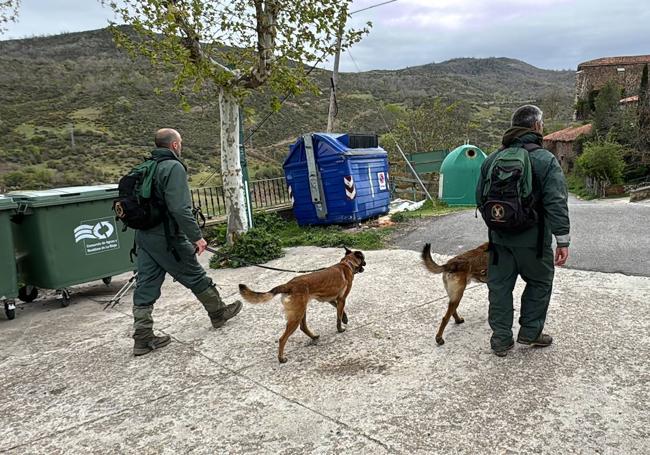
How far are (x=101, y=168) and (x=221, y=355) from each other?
19.1 meters

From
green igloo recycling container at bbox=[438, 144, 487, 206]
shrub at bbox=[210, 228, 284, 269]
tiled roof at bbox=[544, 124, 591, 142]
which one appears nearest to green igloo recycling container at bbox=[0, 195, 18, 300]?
shrub at bbox=[210, 228, 284, 269]

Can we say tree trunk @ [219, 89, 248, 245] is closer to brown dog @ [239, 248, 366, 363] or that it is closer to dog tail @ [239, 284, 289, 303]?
brown dog @ [239, 248, 366, 363]

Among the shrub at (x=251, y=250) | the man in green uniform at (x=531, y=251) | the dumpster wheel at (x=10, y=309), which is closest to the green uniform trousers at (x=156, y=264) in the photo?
the dumpster wheel at (x=10, y=309)

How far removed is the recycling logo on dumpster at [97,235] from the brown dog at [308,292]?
320cm

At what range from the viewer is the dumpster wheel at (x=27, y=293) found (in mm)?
6305

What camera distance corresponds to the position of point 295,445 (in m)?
2.60

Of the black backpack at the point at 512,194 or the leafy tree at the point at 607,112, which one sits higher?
the leafy tree at the point at 607,112

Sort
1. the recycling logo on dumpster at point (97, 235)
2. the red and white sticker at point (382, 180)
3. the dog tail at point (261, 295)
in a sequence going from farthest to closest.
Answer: the red and white sticker at point (382, 180), the recycling logo on dumpster at point (97, 235), the dog tail at point (261, 295)

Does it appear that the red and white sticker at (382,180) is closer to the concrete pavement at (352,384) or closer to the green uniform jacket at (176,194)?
the concrete pavement at (352,384)

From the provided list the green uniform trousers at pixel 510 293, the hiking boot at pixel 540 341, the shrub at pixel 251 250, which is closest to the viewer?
the green uniform trousers at pixel 510 293

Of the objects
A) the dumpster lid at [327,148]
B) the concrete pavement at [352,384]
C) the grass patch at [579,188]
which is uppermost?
the dumpster lid at [327,148]

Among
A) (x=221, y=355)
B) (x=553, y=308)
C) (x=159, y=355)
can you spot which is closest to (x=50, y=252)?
(x=159, y=355)

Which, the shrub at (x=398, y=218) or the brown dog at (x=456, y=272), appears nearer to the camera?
the brown dog at (x=456, y=272)

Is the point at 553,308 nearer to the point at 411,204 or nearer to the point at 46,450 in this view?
the point at 46,450
